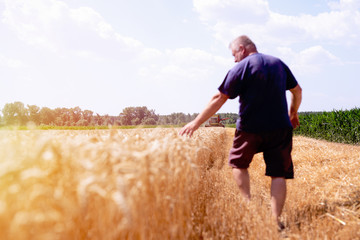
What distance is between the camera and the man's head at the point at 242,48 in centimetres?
330

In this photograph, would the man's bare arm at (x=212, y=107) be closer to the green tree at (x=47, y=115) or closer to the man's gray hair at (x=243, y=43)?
the man's gray hair at (x=243, y=43)

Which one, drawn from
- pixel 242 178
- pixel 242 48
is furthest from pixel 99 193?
pixel 242 48

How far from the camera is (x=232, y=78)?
3.12 m

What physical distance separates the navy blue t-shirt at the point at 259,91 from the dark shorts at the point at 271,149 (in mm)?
83

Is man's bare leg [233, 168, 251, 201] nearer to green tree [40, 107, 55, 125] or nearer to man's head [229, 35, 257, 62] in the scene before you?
man's head [229, 35, 257, 62]

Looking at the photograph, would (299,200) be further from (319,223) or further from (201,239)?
(201,239)

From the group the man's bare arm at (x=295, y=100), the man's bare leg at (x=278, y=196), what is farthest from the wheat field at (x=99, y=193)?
the man's bare arm at (x=295, y=100)

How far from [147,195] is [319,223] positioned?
92.0 inches

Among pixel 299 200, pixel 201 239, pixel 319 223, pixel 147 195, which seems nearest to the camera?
pixel 147 195

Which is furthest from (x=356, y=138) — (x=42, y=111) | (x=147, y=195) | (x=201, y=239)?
(x=42, y=111)

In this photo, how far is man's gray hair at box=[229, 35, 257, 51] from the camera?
3.31 metres

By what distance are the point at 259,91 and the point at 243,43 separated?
25.9 inches

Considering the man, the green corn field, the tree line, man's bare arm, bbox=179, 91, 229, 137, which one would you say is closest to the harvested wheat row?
man's bare arm, bbox=179, 91, 229, 137

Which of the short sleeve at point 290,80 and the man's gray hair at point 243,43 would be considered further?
the short sleeve at point 290,80
